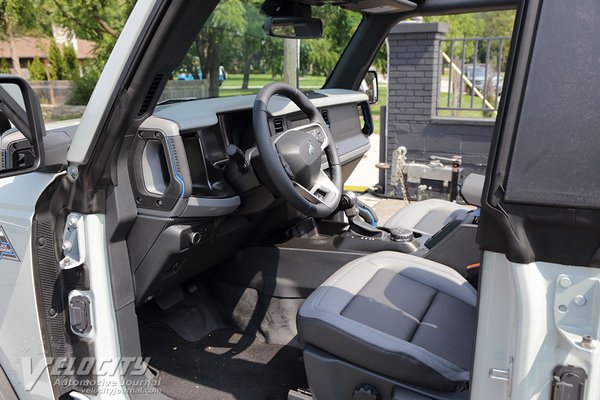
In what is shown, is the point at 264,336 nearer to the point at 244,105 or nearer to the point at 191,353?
the point at 191,353

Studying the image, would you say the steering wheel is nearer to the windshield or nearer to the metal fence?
the windshield

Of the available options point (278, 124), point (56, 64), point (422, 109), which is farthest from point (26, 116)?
point (56, 64)

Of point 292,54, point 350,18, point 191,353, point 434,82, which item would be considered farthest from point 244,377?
point 434,82

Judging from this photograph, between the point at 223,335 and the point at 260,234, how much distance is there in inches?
22.1

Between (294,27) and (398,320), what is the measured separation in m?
1.43

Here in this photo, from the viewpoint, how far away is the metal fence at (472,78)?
277 inches

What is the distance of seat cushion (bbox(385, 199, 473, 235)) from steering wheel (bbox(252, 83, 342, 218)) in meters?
0.94

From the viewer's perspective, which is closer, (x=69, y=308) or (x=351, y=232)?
(x=69, y=308)

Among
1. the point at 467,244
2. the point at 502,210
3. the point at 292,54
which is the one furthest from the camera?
Answer: the point at 292,54

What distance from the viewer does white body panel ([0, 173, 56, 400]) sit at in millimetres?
1908

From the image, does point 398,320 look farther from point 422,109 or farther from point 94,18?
point 94,18

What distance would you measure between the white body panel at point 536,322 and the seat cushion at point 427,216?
1.99 metres

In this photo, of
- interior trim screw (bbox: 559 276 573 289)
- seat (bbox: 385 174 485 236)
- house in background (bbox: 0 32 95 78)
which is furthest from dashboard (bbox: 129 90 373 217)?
house in background (bbox: 0 32 95 78)

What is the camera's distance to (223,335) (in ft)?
9.68
